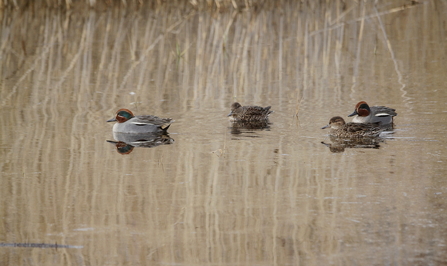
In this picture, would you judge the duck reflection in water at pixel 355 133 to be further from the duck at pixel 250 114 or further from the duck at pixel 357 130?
the duck at pixel 250 114

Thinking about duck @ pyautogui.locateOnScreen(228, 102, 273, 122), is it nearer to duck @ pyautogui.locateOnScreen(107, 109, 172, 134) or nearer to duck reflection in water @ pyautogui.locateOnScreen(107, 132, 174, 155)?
duck @ pyautogui.locateOnScreen(107, 109, 172, 134)

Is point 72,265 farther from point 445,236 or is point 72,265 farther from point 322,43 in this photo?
point 322,43

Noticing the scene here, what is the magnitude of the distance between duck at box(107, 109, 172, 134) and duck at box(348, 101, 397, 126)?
238cm

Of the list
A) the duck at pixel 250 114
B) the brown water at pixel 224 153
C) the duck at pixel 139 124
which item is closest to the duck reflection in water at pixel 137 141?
the duck at pixel 139 124

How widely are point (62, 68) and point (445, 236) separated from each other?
32.3 feet

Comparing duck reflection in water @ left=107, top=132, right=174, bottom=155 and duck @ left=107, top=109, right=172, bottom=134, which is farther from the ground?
duck @ left=107, top=109, right=172, bottom=134

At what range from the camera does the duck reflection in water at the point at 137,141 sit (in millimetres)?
8859

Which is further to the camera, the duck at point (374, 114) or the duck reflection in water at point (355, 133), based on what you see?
the duck at point (374, 114)

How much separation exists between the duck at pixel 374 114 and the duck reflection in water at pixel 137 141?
7.89 feet

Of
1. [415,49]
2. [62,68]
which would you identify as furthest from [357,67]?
[62,68]

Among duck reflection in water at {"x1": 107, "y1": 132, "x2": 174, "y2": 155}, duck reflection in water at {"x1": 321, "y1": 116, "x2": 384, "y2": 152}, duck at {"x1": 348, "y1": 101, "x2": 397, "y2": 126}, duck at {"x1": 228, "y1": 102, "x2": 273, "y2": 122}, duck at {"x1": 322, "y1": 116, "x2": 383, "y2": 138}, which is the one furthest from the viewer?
duck at {"x1": 228, "y1": 102, "x2": 273, "y2": 122}

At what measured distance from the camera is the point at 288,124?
9.78 m

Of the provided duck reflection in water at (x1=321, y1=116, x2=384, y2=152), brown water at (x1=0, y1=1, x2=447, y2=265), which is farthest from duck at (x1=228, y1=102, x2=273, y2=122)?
duck reflection in water at (x1=321, y1=116, x2=384, y2=152)

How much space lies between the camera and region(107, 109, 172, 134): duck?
31.3ft
